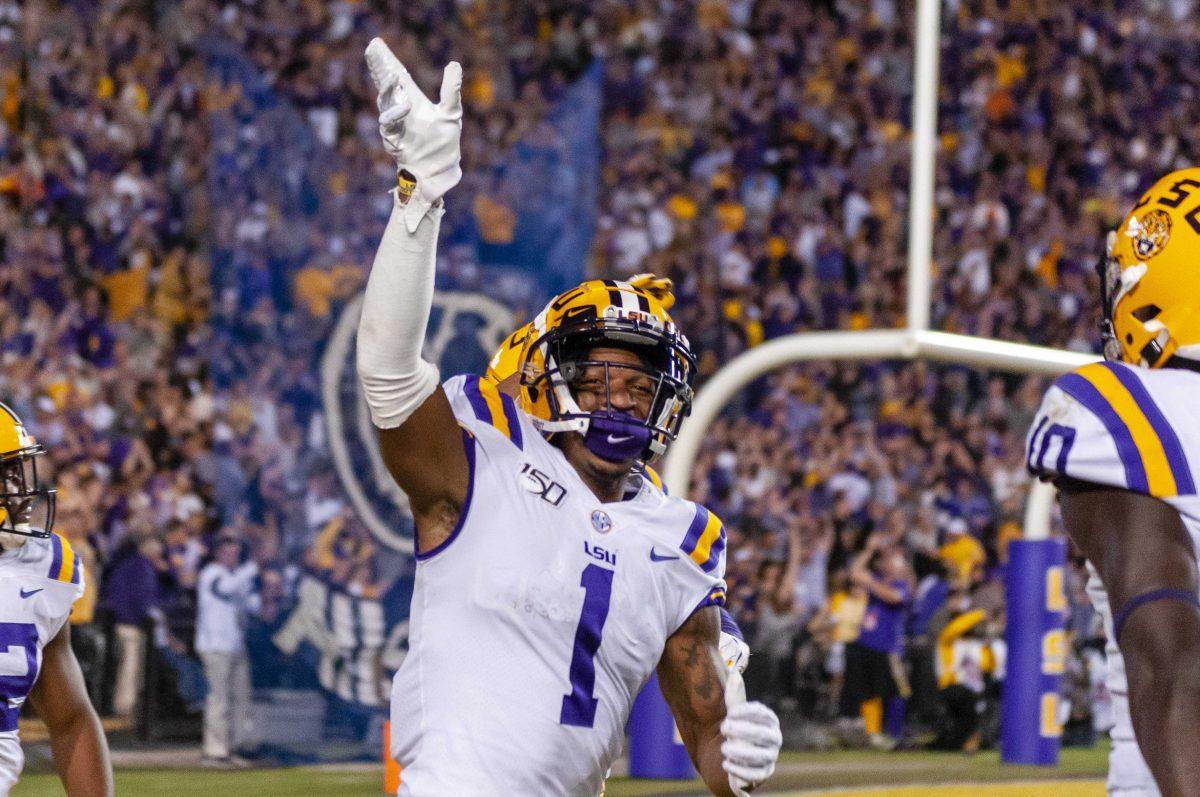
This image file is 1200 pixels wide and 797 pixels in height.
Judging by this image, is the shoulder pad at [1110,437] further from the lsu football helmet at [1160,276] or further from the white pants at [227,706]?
the white pants at [227,706]

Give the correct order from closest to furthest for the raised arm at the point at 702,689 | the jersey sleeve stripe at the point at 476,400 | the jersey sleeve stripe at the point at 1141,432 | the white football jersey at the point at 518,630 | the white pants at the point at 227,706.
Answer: the jersey sleeve stripe at the point at 1141,432 < the white football jersey at the point at 518,630 < the jersey sleeve stripe at the point at 476,400 < the raised arm at the point at 702,689 < the white pants at the point at 227,706

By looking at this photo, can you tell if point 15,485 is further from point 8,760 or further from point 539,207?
point 539,207

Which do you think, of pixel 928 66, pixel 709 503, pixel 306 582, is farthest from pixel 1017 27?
pixel 306 582

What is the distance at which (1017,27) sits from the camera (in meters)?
15.9

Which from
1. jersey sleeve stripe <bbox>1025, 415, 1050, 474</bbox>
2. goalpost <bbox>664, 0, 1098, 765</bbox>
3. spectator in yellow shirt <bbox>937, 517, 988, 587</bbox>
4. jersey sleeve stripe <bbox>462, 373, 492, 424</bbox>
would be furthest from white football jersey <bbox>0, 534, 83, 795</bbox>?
spectator in yellow shirt <bbox>937, 517, 988, 587</bbox>

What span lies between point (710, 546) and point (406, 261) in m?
0.90

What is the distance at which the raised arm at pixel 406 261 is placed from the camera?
8.17ft

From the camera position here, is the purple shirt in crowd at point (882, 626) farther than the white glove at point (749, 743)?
Yes

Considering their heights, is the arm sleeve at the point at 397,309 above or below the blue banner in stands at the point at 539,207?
below

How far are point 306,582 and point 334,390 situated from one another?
36.1 inches

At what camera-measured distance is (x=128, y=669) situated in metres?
8.70

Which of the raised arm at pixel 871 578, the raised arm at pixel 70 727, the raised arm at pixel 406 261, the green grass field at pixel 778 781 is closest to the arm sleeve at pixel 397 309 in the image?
the raised arm at pixel 406 261

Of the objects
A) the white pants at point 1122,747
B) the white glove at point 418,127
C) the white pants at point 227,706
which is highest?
the white glove at point 418,127

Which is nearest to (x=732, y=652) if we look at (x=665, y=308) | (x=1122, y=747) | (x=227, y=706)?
(x=665, y=308)
